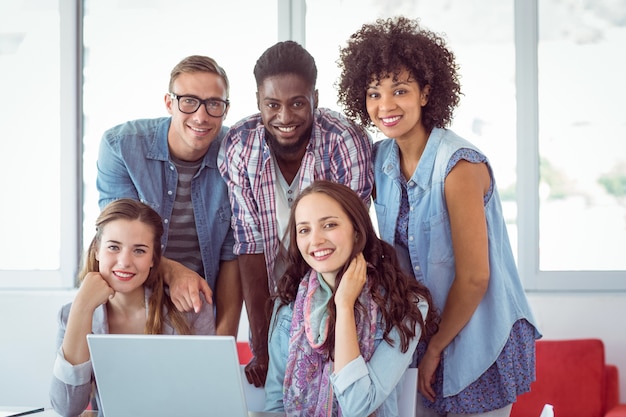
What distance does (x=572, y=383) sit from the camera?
3.34 m

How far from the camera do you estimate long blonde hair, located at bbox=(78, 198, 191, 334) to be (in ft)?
7.12

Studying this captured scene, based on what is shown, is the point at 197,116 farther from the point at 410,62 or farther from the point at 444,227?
the point at 444,227

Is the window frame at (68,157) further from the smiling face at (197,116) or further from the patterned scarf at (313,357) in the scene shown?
the patterned scarf at (313,357)

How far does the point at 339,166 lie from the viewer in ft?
7.36

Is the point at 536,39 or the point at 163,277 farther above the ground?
A: the point at 536,39

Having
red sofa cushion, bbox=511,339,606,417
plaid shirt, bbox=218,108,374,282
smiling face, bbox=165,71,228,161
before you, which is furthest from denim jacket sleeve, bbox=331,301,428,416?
red sofa cushion, bbox=511,339,606,417

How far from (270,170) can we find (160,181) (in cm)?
41

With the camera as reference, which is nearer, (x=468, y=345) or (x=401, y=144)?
(x=468, y=345)

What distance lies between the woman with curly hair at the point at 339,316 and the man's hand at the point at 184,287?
0.77 feet

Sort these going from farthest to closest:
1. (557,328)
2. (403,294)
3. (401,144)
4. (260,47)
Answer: (260,47), (557,328), (401,144), (403,294)

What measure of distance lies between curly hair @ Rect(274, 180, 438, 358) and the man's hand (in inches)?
9.5

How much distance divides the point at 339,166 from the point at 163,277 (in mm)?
622

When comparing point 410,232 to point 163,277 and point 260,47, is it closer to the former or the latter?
point 163,277

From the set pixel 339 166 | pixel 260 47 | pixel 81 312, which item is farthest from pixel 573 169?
pixel 81 312
